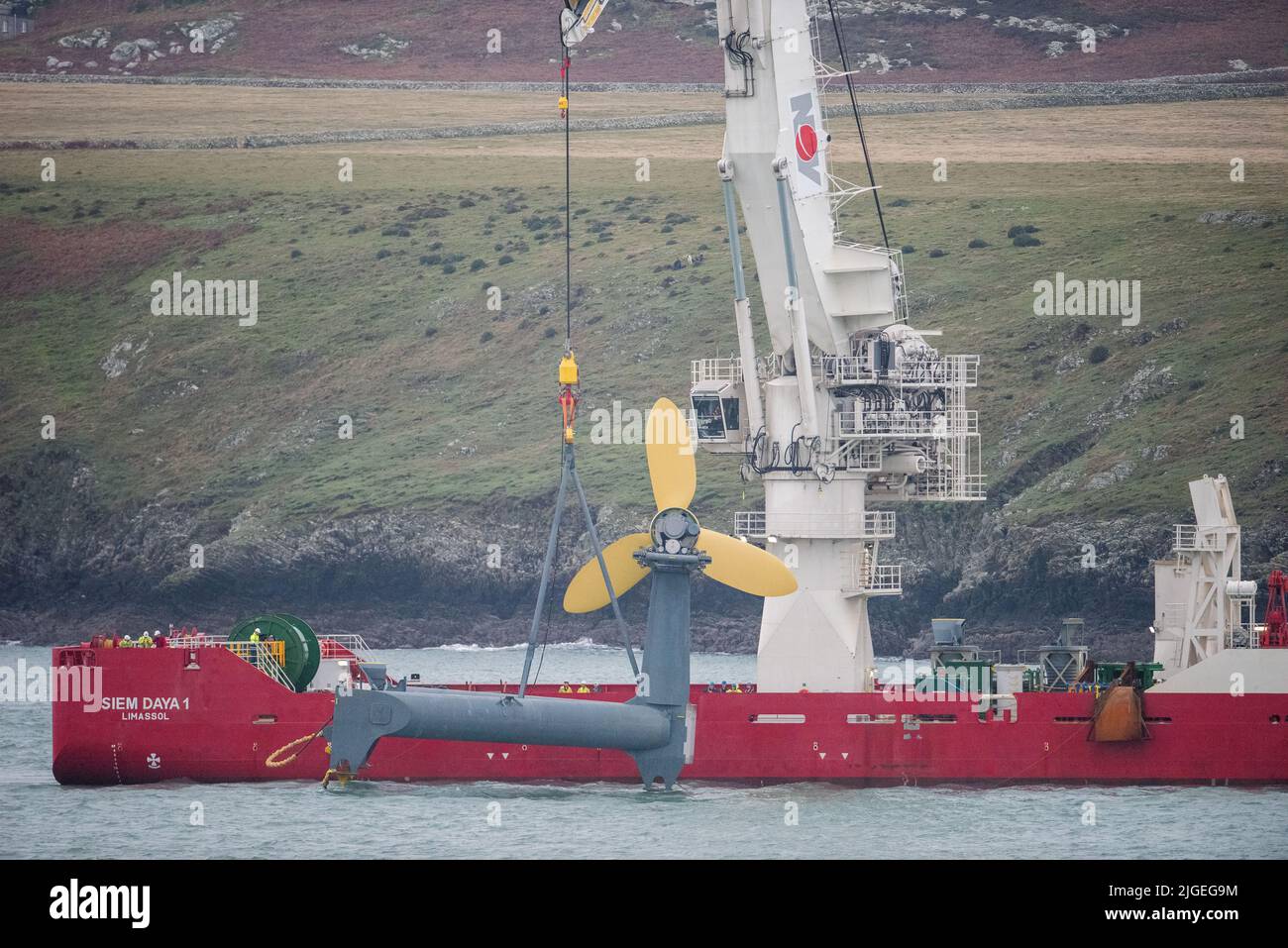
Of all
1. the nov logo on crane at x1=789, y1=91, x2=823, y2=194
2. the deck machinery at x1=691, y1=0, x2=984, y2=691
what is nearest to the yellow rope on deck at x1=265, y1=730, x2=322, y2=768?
the deck machinery at x1=691, y1=0, x2=984, y2=691

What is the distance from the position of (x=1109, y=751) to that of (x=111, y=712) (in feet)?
72.7

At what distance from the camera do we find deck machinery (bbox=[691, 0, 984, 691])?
50781 mm

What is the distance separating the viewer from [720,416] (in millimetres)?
53156

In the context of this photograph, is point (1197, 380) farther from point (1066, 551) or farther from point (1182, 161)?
point (1182, 161)

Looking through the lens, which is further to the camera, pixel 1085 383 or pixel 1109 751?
pixel 1085 383

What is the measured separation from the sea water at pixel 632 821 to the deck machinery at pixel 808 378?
4.46 meters

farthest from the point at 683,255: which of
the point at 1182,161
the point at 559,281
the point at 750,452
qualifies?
the point at 750,452

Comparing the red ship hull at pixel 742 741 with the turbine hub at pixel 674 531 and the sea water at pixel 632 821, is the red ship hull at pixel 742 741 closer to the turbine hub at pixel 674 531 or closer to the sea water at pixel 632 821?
the sea water at pixel 632 821

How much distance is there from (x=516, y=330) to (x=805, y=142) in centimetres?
9444

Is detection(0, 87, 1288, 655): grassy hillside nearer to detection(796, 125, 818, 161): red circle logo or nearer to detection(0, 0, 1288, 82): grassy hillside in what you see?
detection(0, 0, 1288, 82): grassy hillside

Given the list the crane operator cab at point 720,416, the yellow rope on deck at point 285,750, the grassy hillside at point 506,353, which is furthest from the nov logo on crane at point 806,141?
the grassy hillside at point 506,353

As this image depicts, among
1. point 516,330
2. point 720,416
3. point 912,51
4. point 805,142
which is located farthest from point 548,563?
point 912,51

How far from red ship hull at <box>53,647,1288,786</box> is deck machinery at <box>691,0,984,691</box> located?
201 cm

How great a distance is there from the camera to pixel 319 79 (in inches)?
7667
